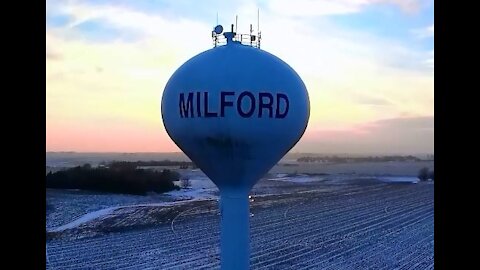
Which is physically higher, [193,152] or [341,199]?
[193,152]

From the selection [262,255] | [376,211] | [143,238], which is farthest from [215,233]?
[376,211]

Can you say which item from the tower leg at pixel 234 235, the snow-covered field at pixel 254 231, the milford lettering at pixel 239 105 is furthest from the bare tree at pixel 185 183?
the milford lettering at pixel 239 105

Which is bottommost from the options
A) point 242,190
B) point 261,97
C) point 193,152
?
point 242,190

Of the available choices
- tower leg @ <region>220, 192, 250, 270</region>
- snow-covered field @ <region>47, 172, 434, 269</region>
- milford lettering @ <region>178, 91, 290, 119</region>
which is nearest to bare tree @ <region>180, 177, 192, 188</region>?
snow-covered field @ <region>47, 172, 434, 269</region>

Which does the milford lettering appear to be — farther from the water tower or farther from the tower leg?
the tower leg

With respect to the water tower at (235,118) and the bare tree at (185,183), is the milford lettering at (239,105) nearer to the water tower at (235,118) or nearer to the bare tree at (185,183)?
the water tower at (235,118)
